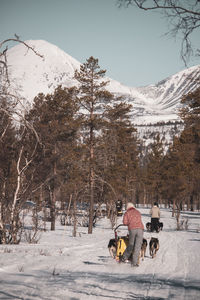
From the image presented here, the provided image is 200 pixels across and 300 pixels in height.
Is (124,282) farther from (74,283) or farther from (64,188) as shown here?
(64,188)

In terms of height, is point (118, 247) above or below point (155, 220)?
above

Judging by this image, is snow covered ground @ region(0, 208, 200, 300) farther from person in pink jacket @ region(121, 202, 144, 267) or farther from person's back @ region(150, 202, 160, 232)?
person's back @ region(150, 202, 160, 232)

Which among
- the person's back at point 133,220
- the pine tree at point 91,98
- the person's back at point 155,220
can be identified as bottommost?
the person's back at point 155,220

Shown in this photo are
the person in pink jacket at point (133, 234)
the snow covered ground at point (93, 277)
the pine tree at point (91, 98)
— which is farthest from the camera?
the pine tree at point (91, 98)

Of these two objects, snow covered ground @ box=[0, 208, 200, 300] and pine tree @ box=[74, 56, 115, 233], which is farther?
pine tree @ box=[74, 56, 115, 233]

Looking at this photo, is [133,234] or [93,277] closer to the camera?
[93,277]

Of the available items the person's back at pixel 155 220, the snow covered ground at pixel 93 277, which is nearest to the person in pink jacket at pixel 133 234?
the snow covered ground at pixel 93 277

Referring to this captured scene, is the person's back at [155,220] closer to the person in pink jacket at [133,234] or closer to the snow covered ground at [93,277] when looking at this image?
the snow covered ground at [93,277]

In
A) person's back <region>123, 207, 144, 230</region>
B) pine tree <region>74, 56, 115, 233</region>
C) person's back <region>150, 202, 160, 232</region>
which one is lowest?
person's back <region>150, 202, 160, 232</region>

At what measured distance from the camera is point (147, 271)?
6906 mm

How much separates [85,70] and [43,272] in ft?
56.0

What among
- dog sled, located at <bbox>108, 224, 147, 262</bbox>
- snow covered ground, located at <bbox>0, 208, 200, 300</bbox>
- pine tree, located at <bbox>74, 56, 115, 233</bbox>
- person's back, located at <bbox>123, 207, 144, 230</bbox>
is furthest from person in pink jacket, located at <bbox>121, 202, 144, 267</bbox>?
pine tree, located at <bbox>74, 56, 115, 233</bbox>

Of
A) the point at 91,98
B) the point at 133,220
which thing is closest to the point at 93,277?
the point at 133,220

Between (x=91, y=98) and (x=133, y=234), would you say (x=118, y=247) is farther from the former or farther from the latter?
(x=91, y=98)
